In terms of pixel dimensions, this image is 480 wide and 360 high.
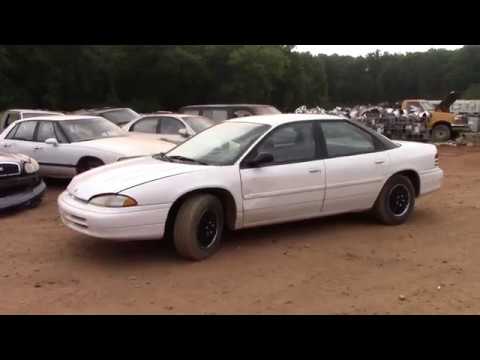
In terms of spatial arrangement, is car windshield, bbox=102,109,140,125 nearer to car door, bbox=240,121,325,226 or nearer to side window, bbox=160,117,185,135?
side window, bbox=160,117,185,135

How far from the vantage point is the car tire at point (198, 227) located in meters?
5.39

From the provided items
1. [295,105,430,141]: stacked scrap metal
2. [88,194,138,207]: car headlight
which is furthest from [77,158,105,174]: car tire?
[295,105,430,141]: stacked scrap metal

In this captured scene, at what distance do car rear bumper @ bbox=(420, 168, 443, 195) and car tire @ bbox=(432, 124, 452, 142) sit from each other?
14.4 meters

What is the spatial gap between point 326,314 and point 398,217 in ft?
10.2

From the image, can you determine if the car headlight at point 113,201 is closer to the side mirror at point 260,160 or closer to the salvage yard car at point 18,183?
the side mirror at point 260,160

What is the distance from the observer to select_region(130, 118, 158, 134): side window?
12.1 meters

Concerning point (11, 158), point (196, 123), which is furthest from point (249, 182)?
point (196, 123)

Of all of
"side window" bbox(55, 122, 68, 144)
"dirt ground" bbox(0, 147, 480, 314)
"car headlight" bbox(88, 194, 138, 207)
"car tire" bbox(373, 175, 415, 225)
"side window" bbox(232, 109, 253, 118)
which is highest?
"side window" bbox(232, 109, 253, 118)

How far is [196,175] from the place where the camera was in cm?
554

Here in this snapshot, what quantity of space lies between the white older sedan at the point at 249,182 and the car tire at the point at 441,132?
1446 centimetres

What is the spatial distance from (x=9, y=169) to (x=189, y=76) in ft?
164

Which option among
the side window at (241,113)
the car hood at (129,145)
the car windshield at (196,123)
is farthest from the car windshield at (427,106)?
the car hood at (129,145)
